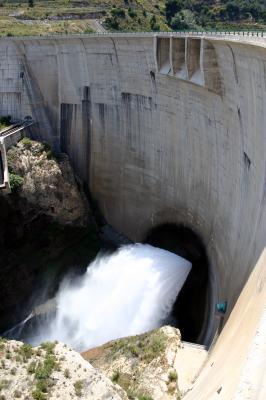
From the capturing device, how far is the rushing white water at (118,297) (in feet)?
81.1

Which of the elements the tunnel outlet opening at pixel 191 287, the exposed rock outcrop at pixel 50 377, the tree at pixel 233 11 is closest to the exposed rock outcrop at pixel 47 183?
the tunnel outlet opening at pixel 191 287

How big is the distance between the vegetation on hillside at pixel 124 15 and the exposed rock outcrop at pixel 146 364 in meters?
34.1

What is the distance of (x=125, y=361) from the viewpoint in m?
17.4

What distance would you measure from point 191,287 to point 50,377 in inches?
475

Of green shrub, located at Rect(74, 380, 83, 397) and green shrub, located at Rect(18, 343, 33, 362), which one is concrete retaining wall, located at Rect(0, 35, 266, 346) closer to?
green shrub, located at Rect(74, 380, 83, 397)

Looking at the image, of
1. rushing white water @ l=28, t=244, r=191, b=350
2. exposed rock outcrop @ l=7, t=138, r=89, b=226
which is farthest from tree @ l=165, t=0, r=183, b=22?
rushing white water @ l=28, t=244, r=191, b=350

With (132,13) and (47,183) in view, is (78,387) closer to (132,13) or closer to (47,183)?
(47,183)

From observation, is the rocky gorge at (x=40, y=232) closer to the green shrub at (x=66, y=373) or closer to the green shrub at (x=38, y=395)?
the green shrub at (x=66, y=373)

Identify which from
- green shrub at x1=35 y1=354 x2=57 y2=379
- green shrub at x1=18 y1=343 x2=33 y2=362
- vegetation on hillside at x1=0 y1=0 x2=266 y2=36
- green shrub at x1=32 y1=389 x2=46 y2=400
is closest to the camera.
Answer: green shrub at x1=32 y1=389 x2=46 y2=400

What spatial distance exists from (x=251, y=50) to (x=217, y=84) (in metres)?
4.75

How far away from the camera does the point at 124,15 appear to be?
50906mm

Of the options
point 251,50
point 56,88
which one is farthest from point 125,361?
point 56,88

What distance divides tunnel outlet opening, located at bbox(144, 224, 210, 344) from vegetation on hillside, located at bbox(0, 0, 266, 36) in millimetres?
26040

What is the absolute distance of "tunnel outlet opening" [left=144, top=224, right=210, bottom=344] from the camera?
2277 centimetres
